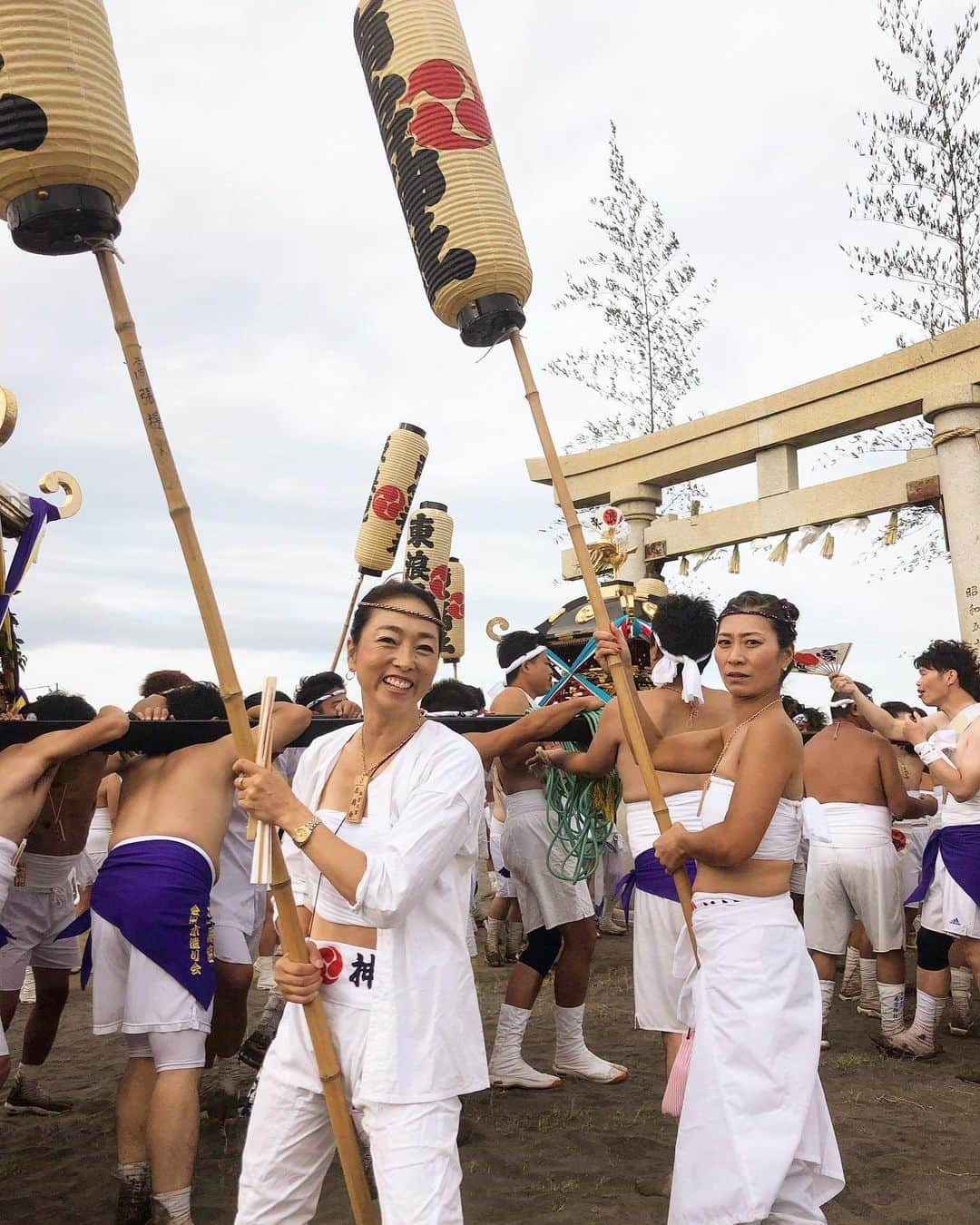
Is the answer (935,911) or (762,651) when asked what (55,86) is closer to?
(762,651)

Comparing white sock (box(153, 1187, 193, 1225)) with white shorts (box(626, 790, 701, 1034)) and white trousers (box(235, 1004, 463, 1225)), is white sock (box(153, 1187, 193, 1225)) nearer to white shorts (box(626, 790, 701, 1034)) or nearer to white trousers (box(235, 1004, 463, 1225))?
white trousers (box(235, 1004, 463, 1225))

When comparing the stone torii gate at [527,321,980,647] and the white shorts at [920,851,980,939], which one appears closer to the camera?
the white shorts at [920,851,980,939]

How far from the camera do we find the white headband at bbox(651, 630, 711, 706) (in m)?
3.91

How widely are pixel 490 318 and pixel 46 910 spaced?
2.96m

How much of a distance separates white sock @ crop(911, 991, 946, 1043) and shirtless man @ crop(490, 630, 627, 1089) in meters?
1.52

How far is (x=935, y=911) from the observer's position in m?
5.28

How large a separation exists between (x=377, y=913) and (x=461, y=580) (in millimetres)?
9924

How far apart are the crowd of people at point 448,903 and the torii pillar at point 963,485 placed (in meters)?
4.04

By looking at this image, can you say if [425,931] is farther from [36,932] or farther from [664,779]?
[36,932]

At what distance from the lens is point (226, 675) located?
2285 millimetres

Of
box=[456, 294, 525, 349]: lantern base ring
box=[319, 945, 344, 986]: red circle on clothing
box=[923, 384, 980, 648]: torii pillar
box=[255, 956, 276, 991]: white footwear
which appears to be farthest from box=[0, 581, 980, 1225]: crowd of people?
box=[923, 384, 980, 648]: torii pillar

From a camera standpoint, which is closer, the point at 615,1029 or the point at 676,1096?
the point at 676,1096

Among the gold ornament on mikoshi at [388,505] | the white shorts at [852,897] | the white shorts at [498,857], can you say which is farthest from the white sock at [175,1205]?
the gold ornament on mikoshi at [388,505]

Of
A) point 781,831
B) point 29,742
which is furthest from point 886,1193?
point 29,742
